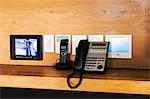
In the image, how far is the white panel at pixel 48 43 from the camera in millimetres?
1324

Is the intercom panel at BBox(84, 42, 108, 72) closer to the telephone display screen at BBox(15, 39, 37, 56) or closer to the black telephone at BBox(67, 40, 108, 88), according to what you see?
the black telephone at BBox(67, 40, 108, 88)

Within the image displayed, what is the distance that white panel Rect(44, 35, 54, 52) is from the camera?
1.32 m

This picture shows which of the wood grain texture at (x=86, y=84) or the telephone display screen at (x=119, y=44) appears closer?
the wood grain texture at (x=86, y=84)

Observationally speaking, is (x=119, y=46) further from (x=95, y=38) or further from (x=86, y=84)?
(x=86, y=84)

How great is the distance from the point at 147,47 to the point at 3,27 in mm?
788

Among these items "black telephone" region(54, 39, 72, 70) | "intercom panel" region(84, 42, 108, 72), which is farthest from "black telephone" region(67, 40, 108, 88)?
"black telephone" region(54, 39, 72, 70)

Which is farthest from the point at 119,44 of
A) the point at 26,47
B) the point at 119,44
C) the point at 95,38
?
the point at 26,47

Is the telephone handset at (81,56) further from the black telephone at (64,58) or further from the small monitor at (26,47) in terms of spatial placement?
the small monitor at (26,47)

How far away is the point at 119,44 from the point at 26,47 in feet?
1.63

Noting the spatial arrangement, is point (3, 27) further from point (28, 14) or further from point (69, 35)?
point (69, 35)

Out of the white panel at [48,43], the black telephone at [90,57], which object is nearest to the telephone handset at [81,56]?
the black telephone at [90,57]

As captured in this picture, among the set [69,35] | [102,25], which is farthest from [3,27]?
[102,25]

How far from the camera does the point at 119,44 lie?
4.06ft

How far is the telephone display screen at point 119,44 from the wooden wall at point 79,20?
0.12ft
